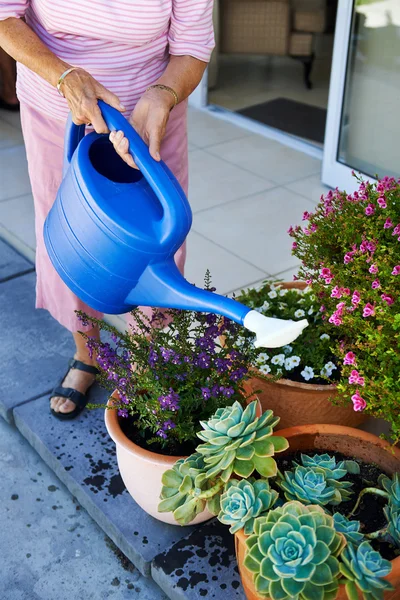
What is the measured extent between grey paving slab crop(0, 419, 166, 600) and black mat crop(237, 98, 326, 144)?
8.36 feet

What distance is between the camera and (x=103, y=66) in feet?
4.83

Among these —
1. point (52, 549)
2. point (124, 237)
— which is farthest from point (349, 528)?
point (52, 549)

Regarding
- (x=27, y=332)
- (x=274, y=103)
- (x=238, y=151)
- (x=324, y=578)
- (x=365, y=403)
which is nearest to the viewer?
(x=324, y=578)

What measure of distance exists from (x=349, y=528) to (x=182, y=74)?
3.08ft

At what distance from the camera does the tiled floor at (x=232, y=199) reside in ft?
8.59

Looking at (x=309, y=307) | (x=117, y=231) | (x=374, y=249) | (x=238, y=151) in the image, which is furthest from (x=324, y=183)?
(x=117, y=231)

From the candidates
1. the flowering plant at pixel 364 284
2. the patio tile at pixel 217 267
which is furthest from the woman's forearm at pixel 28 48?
the patio tile at pixel 217 267

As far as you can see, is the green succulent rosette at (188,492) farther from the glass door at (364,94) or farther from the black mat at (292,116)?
the black mat at (292,116)

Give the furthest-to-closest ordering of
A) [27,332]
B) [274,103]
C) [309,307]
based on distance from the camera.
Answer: [274,103] < [27,332] < [309,307]

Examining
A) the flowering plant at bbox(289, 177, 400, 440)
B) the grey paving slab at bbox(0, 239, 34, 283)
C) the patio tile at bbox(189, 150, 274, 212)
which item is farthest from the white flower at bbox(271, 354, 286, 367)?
the patio tile at bbox(189, 150, 274, 212)

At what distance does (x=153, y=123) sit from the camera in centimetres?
133

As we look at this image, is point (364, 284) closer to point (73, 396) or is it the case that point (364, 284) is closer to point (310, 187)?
point (73, 396)

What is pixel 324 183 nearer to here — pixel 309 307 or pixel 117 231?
pixel 309 307

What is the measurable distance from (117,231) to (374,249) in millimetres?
545
